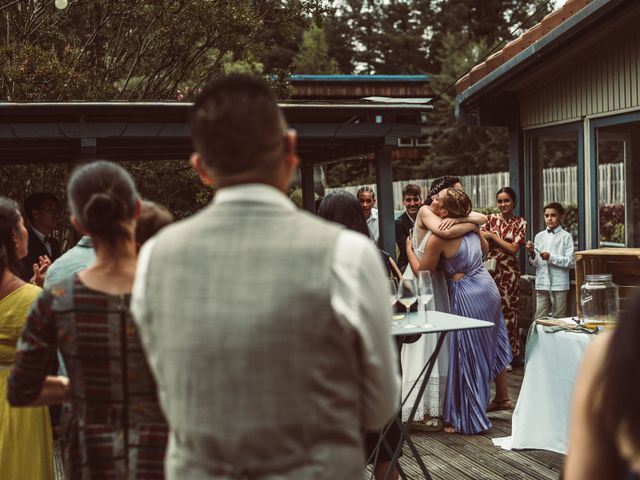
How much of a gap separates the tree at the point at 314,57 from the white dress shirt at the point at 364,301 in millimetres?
42508

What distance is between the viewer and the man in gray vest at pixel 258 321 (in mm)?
1767

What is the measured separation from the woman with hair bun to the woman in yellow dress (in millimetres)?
1064

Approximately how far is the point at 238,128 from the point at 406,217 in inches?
293

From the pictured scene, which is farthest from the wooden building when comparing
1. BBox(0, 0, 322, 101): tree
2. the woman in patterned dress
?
BBox(0, 0, 322, 101): tree

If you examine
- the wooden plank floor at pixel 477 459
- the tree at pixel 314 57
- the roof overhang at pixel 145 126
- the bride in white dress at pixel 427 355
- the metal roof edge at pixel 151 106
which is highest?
the tree at pixel 314 57

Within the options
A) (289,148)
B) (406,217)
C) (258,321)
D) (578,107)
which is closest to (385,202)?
(406,217)

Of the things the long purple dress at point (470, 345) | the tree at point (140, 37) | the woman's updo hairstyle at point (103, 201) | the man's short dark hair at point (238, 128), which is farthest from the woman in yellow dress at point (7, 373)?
the tree at point (140, 37)

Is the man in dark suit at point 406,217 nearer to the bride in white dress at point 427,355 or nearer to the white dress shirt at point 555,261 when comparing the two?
the white dress shirt at point 555,261

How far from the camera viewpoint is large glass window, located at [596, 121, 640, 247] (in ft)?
28.5

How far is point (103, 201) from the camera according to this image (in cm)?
260

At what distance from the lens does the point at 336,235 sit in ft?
5.93

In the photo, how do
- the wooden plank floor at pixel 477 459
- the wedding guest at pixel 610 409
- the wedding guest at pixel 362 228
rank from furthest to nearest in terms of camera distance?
the wooden plank floor at pixel 477 459
the wedding guest at pixel 362 228
the wedding guest at pixel 610 409

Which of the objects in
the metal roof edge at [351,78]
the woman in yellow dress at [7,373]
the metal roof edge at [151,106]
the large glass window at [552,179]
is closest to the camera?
the woman in yellow dress at [7,373]

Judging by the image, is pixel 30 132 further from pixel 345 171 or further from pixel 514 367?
pixel 345 171
